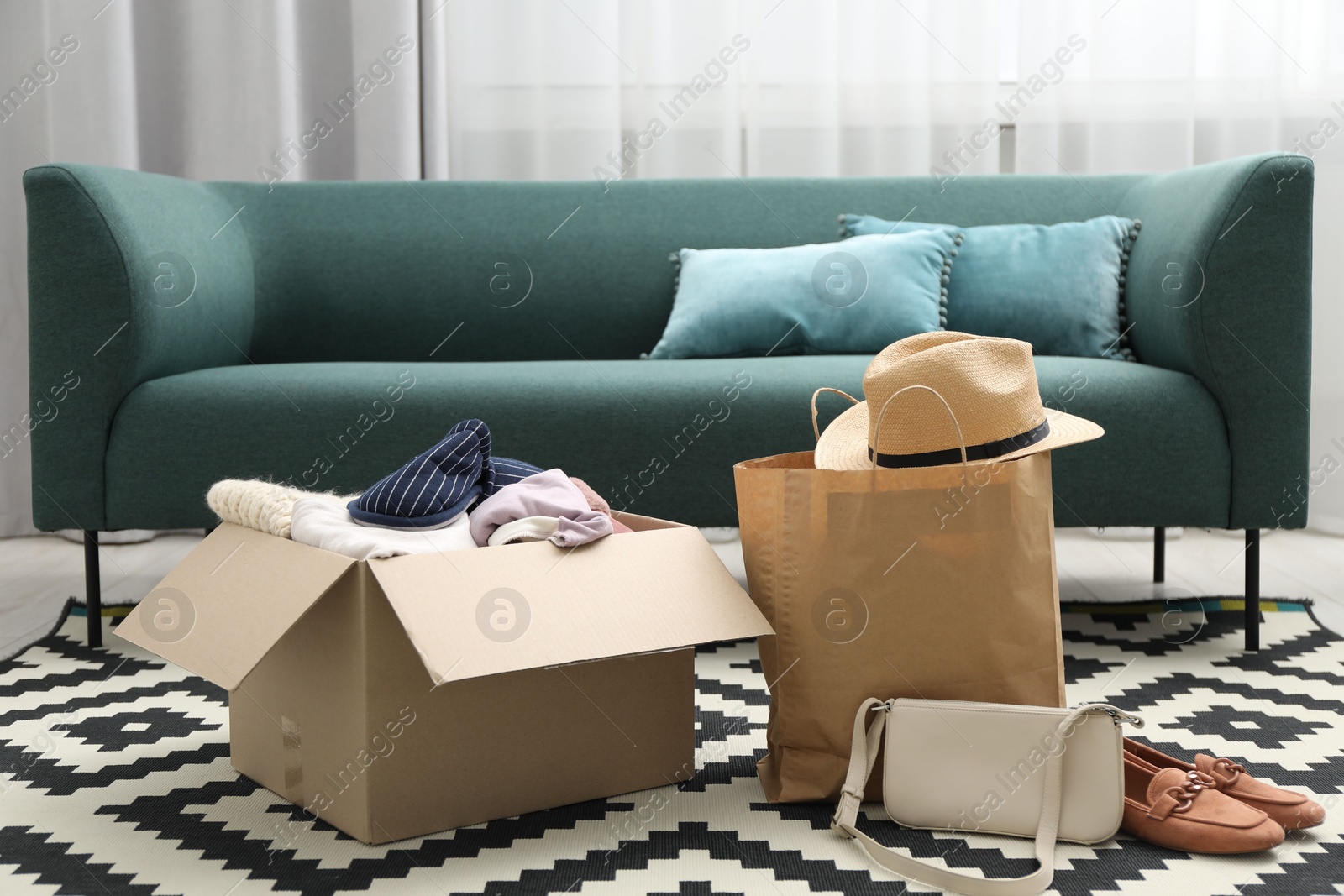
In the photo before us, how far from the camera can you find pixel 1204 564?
2.42m

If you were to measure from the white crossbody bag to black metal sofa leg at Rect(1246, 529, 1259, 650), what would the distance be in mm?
832

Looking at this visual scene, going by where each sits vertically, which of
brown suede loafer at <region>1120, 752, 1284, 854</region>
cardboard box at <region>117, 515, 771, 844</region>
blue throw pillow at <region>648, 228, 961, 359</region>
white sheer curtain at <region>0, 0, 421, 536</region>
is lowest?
brown suede loafer at <region>1120, 752, 1284, 854</region>

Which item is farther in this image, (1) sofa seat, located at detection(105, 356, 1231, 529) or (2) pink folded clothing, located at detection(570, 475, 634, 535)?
(1) sofa seat, located at detection(105, 356, 1231, 529)

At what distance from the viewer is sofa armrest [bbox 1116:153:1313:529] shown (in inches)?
65.8

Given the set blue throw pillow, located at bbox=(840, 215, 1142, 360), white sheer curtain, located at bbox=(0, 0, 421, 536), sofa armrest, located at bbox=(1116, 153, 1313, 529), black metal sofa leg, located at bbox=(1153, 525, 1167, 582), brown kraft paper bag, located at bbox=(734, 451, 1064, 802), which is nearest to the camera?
brown kraft paper bag, located at bbox=(734, 451, 1064, 802)

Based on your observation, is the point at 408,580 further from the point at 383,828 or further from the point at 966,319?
the point at 966,319

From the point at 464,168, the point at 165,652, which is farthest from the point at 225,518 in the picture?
the point at 464,168

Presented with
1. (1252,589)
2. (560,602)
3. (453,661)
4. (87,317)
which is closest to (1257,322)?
(1252,589)

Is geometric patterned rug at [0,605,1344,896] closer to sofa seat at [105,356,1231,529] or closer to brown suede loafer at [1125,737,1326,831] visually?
brown suede loafer at [1125,737,1326,831]

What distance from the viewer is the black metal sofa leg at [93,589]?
5.70ft

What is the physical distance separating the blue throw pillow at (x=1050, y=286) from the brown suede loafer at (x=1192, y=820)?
1.10m

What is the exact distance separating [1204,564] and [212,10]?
2.60 meters

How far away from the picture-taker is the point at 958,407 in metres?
1.10

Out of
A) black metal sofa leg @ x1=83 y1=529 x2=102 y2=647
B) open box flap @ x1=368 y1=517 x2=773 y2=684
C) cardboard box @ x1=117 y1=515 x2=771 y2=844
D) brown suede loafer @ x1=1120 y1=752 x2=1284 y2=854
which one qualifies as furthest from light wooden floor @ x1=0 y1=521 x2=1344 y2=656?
open box flap @ x1=368 y1=517 x2=773 y2=684
